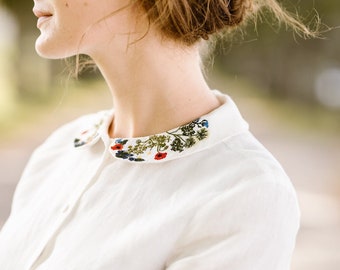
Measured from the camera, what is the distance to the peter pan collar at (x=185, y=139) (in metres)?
1.04

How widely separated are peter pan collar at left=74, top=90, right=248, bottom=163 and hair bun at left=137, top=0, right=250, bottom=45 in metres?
0.12

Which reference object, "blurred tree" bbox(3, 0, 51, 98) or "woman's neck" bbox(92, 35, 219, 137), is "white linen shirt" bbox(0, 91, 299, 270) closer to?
"woman's neck" bbox(92, 35, 219, 137)

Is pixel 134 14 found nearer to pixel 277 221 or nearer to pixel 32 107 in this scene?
pixel 277 221

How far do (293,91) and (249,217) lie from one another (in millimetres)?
8055

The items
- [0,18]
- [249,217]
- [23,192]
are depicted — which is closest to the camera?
[249,217]

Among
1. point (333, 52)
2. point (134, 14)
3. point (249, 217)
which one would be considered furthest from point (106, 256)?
point (333, 52)

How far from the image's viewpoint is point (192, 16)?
107cm

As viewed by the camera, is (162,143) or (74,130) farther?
(74,130)

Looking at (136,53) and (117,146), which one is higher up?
(136,53)

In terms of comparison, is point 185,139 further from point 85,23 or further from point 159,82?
point 85,23

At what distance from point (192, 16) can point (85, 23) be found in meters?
0.16

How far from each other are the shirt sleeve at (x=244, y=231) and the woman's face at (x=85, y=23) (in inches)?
12.4

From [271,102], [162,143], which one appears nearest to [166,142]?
[162,143]

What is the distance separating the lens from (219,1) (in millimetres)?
1071
